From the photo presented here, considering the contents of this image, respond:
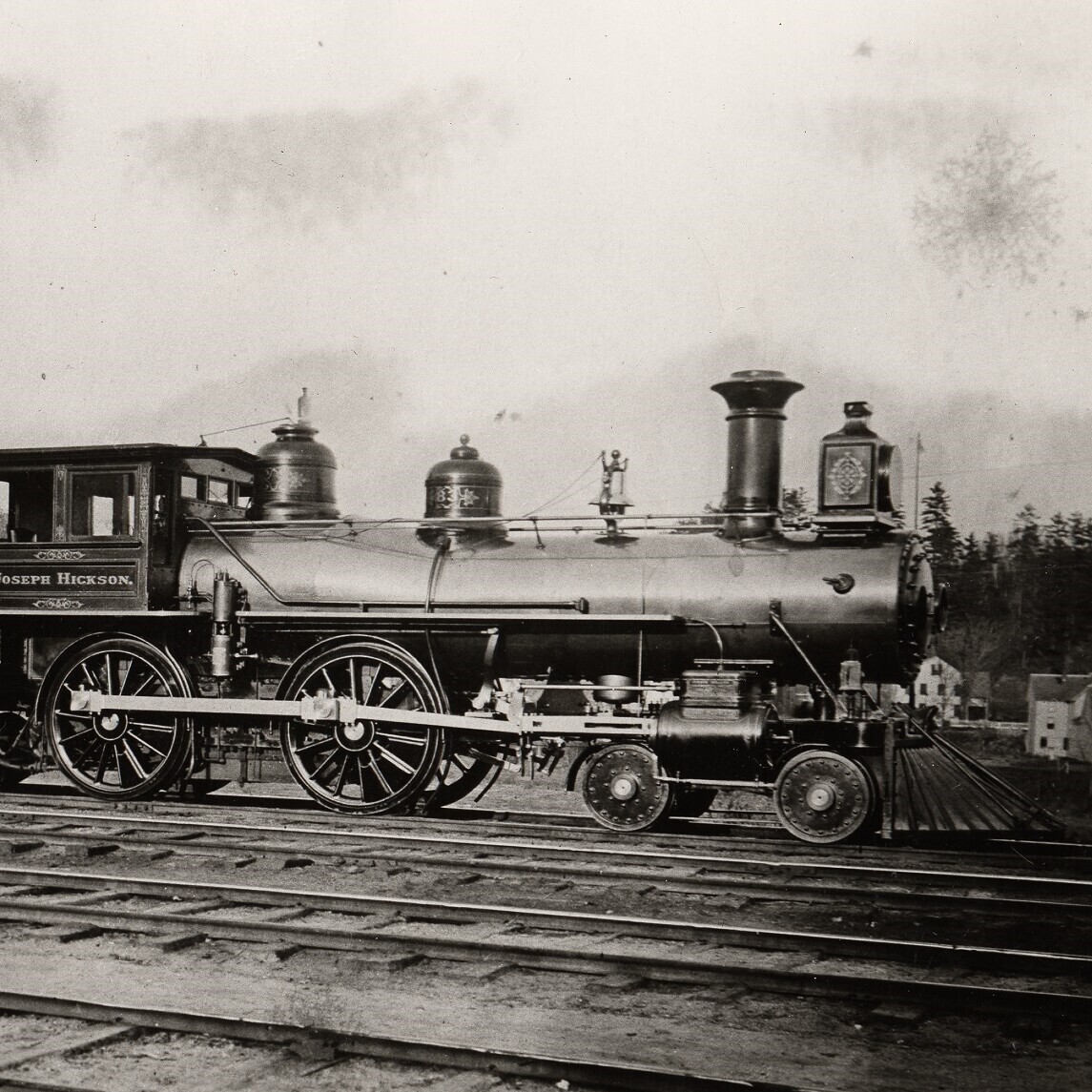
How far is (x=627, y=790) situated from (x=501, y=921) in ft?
9.60

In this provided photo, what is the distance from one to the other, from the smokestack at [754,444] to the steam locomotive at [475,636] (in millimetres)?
17

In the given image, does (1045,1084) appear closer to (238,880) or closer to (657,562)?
(238,880)

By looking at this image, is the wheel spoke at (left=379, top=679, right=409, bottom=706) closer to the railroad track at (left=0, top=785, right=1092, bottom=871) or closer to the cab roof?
the railroad track at (left=0, top=785, right=1092, bottom=871)

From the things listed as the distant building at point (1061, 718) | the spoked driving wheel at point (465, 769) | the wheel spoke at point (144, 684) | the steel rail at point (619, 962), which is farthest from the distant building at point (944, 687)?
the steel rail at point (619, 962)

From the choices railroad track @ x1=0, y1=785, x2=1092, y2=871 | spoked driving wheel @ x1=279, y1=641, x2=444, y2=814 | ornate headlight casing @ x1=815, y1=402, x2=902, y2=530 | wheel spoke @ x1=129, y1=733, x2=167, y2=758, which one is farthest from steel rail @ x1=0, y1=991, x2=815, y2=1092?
wheel spoke @ x1=129, y1=733, x2=167, y2=758

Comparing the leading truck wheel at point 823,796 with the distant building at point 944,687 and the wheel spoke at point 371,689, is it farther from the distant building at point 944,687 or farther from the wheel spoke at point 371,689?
the distant building at point 944,687

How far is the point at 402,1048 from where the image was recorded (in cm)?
426

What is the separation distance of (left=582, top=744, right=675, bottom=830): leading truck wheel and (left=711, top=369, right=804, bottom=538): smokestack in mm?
1845

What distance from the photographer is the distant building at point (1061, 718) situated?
24062 mm

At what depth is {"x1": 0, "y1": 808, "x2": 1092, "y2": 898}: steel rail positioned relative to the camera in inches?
289

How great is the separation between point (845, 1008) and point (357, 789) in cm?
868

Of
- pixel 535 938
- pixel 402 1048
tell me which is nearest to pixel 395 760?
pixel 535 938

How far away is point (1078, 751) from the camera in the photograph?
24.4 metres

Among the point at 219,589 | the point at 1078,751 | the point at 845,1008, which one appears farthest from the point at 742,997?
the point at 1078,751
